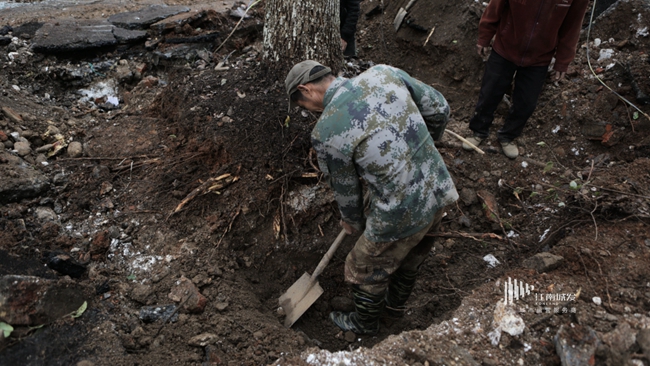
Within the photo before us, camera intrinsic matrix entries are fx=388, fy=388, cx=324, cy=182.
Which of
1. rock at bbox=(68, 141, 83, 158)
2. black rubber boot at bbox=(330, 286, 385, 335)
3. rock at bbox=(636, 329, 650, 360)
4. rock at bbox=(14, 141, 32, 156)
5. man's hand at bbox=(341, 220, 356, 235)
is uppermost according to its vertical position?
rock at bbox=(14, 141, 32, 156)

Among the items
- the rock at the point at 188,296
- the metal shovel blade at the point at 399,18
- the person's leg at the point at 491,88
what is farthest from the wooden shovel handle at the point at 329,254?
the metal shovel blade at the point at 399,18

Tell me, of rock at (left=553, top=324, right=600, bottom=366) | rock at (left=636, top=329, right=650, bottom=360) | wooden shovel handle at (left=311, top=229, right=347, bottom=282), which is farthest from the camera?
wooden shovel handle at (left=311, top=229, right=347, bottom=282)

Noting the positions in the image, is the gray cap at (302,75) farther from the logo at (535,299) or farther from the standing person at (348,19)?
the standing person at (348,19)

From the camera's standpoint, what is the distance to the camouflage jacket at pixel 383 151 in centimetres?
193

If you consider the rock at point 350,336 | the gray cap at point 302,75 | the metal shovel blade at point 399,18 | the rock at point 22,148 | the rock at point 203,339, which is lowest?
the rock at point 350,336

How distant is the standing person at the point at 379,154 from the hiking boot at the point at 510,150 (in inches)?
65.2

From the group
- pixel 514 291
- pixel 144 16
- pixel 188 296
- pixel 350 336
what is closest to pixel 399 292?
pixel 350 336

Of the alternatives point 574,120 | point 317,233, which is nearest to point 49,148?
point 317,233

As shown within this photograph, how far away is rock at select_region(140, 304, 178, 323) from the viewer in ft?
8.09

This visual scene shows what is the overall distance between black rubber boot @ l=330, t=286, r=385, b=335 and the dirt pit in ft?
0.34

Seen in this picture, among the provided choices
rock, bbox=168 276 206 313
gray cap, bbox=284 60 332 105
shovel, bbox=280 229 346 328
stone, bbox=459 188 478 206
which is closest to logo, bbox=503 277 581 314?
stone, bbox=459 188 478 206

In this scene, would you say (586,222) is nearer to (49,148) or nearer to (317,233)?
(317,233)

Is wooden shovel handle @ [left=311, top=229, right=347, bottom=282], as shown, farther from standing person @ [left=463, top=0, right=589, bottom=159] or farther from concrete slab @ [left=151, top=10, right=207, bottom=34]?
concrete slab @ [left=151, top=10, right=207, bottom=34]

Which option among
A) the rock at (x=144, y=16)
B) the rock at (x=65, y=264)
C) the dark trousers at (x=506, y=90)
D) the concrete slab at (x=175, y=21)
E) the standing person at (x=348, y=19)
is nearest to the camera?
the rock at (x=65, y=264)
